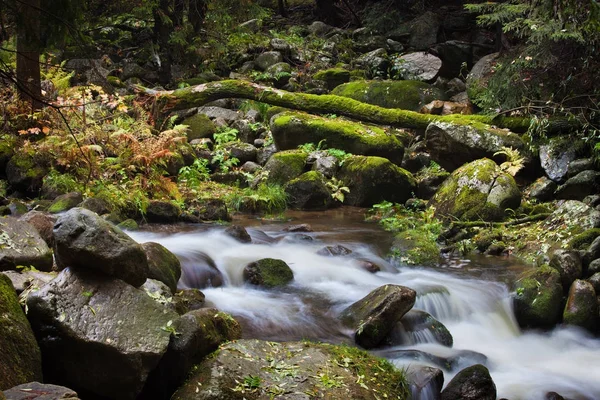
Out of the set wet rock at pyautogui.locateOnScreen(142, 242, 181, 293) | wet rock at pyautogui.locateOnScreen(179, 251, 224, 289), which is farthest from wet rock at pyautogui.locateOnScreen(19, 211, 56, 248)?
wet rock at pyautogui.locateOnScreen(179, 251, 224, 289)

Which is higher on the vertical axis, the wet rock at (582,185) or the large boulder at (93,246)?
the large boulder at (93,246)

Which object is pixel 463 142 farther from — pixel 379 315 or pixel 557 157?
pixel 379 315

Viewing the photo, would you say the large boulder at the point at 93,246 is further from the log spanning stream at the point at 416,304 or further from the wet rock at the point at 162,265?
the log spanning stream at the point at 416,304

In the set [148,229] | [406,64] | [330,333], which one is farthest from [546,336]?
[406,64]

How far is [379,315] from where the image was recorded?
5496 millimetres

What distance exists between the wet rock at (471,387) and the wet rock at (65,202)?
600 cm

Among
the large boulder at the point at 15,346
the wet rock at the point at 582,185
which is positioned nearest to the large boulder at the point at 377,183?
the wet rock at the point at 582,185

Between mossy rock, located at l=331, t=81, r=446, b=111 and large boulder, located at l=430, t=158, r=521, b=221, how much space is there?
4806 millimetres

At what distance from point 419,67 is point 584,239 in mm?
10136

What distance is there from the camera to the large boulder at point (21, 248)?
4438 millimetres

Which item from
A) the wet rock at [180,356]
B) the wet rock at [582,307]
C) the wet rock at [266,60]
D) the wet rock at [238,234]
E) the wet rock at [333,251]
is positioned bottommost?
the wet rock at [582,307]

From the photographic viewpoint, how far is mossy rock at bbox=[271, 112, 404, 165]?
1247cm

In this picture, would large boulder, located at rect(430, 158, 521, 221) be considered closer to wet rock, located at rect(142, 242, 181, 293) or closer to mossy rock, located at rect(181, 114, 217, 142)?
wet rock, located at rect(142, 242, 181, 293)

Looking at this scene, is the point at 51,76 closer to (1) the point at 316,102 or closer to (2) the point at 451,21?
(1) the point at 316,102
